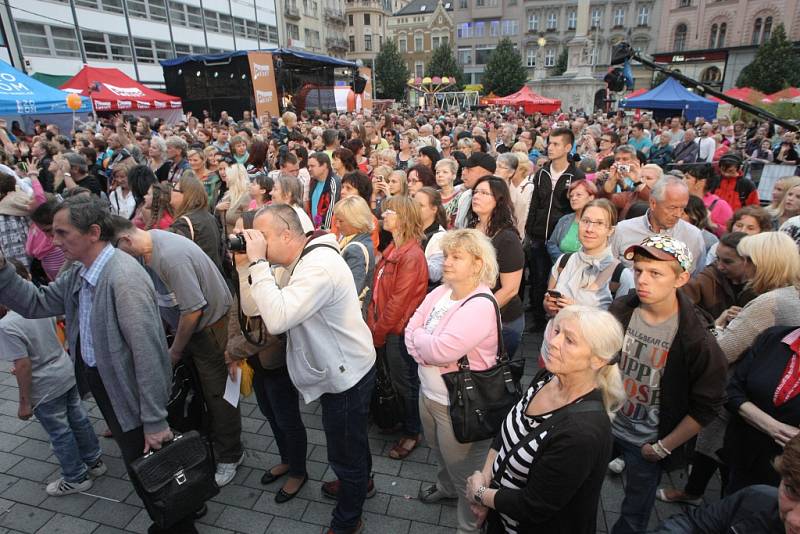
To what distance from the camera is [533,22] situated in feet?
207

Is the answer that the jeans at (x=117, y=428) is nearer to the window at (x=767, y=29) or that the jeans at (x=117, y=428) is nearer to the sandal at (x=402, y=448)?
the sandal at (x=402, y=448)

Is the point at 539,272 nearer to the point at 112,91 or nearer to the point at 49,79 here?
the point at 112,91

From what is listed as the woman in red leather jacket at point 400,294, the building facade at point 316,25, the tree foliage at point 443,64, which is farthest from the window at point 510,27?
the woman in red leather jacket at point 400,294

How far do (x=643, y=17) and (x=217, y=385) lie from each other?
71956 mm

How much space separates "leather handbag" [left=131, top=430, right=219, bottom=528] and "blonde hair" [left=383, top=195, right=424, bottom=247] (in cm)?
182

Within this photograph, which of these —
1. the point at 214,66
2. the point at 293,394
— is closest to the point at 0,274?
the point at 293,394

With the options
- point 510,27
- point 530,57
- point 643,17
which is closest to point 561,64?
point 530,57

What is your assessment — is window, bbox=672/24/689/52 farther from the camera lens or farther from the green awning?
the camera lens

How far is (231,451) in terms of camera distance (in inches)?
133

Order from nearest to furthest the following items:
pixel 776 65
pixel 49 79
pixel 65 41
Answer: pixel 49 79
pixel 65 41
pixel 776 65

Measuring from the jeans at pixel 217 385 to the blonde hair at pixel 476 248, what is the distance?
170 cm

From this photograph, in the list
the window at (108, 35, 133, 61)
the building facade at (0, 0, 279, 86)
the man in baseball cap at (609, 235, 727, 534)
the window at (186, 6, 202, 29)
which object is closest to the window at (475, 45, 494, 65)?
the building facade at (0, 0, 279, 86)

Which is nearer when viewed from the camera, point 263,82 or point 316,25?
point 263,82

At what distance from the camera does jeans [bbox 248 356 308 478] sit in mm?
2965
